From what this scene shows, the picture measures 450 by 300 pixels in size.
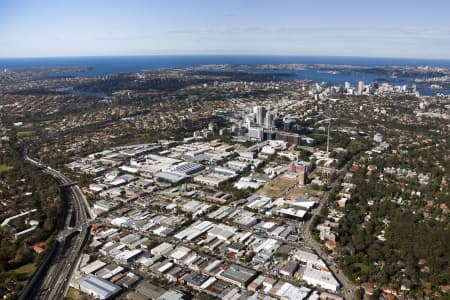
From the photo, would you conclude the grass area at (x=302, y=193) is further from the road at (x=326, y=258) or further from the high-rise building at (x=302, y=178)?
the road at (x=326, y=258)

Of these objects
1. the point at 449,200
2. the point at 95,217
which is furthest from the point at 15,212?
the point at 449,200

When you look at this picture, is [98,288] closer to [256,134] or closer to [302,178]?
[302,178]

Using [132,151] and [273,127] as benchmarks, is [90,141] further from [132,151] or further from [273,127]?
[273,127]

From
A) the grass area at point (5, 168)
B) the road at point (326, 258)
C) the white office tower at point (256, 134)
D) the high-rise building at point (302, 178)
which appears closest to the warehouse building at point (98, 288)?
the road at point (326, 258)

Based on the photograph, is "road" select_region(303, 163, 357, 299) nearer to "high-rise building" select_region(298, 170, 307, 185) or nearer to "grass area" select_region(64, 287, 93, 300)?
"high-rise building" select_region(298, 170, 307, 185)

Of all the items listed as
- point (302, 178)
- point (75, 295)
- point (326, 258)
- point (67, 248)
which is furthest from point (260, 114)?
point (75, 295)
